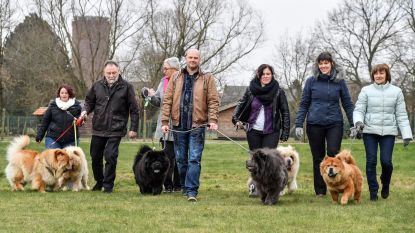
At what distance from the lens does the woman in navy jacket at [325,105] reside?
25.9 feet

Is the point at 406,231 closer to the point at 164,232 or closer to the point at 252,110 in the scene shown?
the point at 164,232

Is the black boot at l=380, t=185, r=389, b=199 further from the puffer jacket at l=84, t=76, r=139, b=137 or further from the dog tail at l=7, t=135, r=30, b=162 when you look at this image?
the dog tail at l=7, t=135, r=30, b=162

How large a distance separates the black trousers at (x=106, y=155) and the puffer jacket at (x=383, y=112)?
137 inches

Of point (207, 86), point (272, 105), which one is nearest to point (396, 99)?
point (272, 105)

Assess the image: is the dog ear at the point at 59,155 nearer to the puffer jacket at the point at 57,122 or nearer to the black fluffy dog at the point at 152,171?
the puffer jacket at the point at 57,122

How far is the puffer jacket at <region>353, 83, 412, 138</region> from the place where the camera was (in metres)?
7.61

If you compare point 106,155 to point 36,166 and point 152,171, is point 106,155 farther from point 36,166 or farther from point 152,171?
point 36,166

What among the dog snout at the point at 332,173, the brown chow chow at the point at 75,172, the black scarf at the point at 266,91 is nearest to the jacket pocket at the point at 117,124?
the brown chow chow at the point at 75,172

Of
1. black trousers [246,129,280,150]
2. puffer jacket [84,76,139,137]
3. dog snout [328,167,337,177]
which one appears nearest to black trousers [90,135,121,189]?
puffer jacket [84,76,139,137]

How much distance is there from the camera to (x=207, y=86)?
7.66 meters

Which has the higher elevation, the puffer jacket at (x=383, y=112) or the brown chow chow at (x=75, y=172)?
the puffer jacket at (x=383, y=112)

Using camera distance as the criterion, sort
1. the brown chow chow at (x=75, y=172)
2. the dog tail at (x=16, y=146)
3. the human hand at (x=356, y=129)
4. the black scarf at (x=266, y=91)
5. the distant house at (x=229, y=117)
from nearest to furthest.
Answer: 1. the human hand at (x=356, y=129)
2. the black scarf at (x=266, y=91)
3. the brown chow chow at (x=75, y=172)
4. the dog tail at (x=16, y=146)
5. the distant house at (x=229, y=117)

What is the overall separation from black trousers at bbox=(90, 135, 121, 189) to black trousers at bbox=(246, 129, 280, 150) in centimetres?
203

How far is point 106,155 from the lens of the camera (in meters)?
8.58
